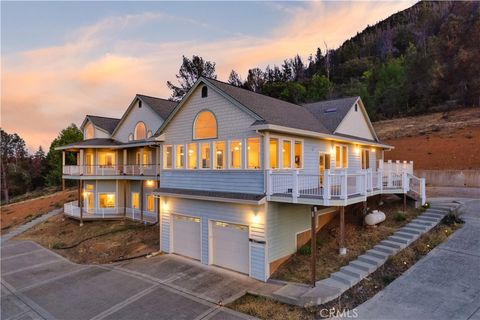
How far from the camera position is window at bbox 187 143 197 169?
13820mm

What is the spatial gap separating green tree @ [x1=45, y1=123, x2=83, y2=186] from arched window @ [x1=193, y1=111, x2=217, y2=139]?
40.1 m

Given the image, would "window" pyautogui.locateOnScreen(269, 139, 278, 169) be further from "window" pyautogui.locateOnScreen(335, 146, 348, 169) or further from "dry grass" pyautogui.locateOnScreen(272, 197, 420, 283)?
"window" pyautogui.locateOnScreen(335, 146, 348, 169)

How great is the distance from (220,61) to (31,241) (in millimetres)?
37502

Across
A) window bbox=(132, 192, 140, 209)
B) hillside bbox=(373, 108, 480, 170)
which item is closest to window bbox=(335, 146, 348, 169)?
hillside bbox=(373, 108, 480, 170)

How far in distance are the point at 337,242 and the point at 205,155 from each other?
735 centimetres

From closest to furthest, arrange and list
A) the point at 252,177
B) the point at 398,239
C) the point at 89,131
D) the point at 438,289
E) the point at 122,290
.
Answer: the point at 438,289
the point at 122,290
the point at 252,177
the point at 398,239
the point at 89,131

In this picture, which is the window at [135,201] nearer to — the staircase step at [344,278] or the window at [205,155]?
the window at [205,155]

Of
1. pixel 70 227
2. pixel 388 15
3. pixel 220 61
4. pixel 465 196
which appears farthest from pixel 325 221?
pixel 388 15

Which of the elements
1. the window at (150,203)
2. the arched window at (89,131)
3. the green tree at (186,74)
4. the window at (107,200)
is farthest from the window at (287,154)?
the green tree at (186,74)

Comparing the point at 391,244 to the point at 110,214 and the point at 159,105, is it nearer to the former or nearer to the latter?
the point at 159,105

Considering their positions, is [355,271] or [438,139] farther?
[438,139]

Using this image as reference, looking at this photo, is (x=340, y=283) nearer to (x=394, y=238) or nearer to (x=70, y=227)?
(x=394, y=238)

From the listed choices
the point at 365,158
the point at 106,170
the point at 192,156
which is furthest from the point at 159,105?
the point at 365,158

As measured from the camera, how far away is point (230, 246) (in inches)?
492
